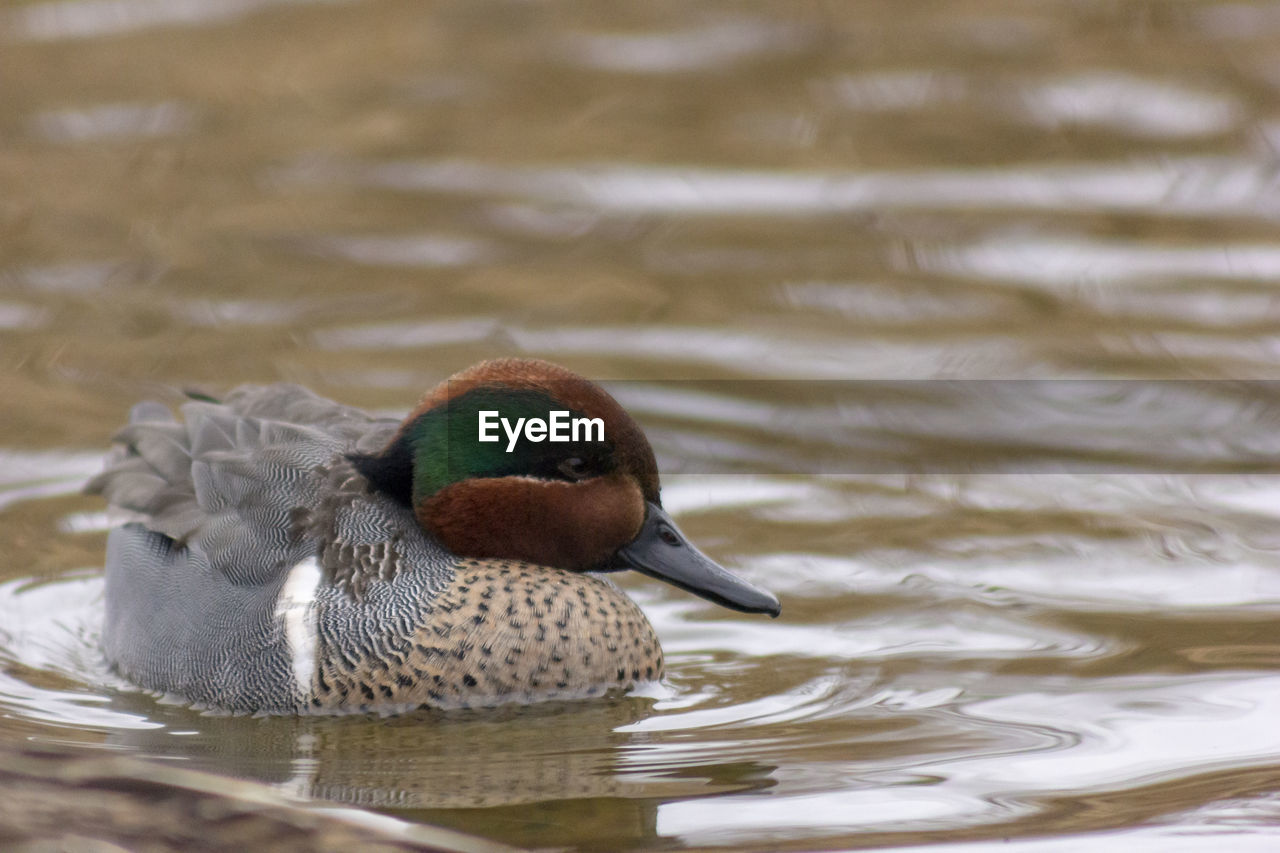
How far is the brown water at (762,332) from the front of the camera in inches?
195

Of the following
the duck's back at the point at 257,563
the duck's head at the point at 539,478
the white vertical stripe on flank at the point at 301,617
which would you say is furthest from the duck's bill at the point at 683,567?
the white vertical stripe on flank at the point at 301,617

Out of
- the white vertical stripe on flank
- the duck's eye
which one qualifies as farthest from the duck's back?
the duck's eye

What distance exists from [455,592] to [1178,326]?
13.3 ft

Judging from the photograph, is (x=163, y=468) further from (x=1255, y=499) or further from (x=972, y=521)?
(x=1255, y=499)

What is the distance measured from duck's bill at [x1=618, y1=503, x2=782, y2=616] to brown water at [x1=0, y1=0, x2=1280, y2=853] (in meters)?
0.29

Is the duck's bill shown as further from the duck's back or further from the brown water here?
the duck's back

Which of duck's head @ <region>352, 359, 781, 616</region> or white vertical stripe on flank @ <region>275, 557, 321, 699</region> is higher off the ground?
duck's head @ <region>352, 359, 781, 616</region>

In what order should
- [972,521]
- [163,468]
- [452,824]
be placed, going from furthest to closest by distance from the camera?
[972,521] < [163,468] < [452,824]

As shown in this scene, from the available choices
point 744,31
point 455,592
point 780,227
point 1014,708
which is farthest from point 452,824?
point 744,31

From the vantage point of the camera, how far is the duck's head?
5320 mm

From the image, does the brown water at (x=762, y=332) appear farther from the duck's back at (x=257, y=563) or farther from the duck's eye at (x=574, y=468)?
the duck's eye at (x=574, y=468)

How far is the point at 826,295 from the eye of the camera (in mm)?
8742

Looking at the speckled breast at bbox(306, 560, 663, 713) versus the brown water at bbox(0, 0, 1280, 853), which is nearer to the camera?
the brown water at bbox(0, 0, 1280, 853)

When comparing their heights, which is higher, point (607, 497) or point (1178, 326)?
point (1178, 326)
